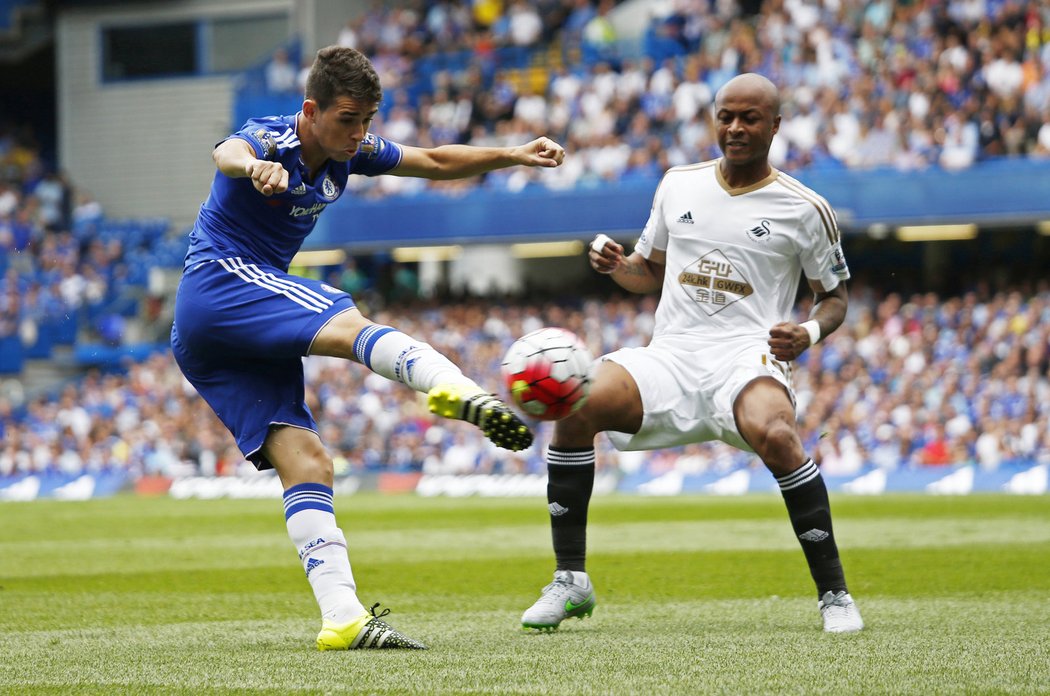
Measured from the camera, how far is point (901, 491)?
63.6 feet

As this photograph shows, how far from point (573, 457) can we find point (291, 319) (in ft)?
5.30

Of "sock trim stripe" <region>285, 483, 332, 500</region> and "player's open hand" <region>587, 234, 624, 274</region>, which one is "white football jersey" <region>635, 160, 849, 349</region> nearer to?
"player's open hand" <region>587, 234, 624, 274</region>

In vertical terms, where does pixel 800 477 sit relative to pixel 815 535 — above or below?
above

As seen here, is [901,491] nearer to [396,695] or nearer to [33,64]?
[396,695]

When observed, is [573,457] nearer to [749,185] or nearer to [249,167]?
[749,185]

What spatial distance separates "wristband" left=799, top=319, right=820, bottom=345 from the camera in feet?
21.0

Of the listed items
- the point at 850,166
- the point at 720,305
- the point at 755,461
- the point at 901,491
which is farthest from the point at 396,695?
the point at 850,166

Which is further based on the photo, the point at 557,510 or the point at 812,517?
the point at 557,510

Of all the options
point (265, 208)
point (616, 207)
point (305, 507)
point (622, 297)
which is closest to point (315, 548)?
point (305, 507)

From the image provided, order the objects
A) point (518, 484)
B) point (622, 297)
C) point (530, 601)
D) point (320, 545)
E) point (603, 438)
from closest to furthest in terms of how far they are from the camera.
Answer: point (320, 545) < point (530, 601) < point (518, 484) < point (603, 438) < point (622, 297)

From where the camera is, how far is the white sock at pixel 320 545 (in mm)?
5914

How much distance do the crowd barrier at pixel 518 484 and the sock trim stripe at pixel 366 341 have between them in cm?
1282

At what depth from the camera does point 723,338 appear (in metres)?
6.73

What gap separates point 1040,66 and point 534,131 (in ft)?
30.3
